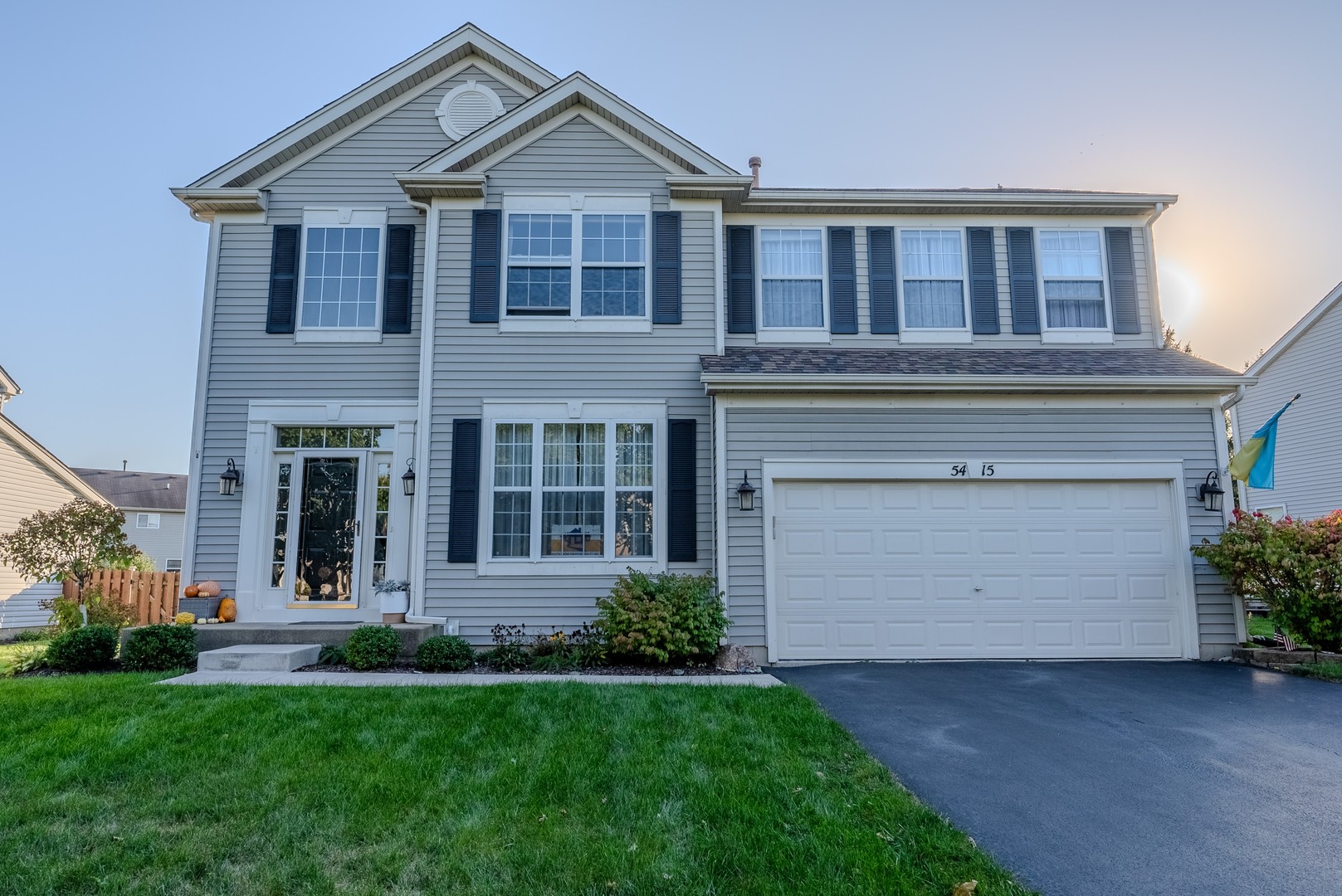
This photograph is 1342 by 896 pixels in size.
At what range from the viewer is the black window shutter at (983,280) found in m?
9.85

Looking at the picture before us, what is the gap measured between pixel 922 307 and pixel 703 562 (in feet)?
15.4

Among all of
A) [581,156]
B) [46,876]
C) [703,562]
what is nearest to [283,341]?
[581,156]

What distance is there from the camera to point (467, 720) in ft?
17.2

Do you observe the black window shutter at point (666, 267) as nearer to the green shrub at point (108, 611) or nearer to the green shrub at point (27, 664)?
the green shrub at point (108, 611)

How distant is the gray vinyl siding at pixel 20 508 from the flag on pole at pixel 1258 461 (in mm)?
22124

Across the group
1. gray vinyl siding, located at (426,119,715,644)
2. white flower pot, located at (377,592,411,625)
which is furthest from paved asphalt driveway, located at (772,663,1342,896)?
white flower pot, located at (377,592,411,625)

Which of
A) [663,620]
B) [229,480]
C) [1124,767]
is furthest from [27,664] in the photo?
[1124,767]

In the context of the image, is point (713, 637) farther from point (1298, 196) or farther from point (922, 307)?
point (1298, 196)

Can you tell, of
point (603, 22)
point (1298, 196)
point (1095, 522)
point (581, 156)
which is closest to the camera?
point (1095, 522)

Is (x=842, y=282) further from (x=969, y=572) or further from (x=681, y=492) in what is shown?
(x=969, y=572)

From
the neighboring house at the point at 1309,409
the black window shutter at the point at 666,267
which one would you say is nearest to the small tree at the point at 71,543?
the black window shutter at the point at 666,267

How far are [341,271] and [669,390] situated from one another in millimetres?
4656

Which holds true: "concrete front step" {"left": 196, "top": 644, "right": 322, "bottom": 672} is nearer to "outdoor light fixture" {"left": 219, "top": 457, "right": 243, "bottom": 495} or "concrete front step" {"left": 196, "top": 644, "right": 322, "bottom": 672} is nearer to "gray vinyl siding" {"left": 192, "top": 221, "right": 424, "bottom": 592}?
"outdoor light fixture" {"left": 219, "top": 457, "right": 243, "bottom": 495}

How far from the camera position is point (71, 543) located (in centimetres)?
1266
